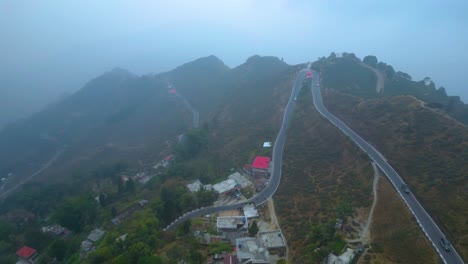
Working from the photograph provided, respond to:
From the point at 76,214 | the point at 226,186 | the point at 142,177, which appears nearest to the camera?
the point at 226,186

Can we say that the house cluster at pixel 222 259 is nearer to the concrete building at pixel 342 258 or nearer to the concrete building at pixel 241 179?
the concrete building at pixel 342 258

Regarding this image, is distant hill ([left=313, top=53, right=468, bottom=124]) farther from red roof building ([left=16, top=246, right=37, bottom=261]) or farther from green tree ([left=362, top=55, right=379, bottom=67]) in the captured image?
red roof building ([left=16, top=246, right=37, bottom=261])

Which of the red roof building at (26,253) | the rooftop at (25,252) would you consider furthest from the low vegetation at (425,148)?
the rooftop at (25,252)

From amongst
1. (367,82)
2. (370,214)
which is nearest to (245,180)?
(370,214)

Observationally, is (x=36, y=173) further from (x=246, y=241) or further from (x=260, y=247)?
(x=260, y=247)

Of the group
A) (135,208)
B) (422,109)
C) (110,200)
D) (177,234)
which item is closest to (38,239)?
(110,200)

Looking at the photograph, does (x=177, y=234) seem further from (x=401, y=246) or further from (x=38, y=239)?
(x=38, y=239)

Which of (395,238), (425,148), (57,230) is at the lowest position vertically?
(57,230)

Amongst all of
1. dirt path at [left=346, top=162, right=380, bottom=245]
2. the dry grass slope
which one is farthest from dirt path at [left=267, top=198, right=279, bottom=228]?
the dry grass slope
